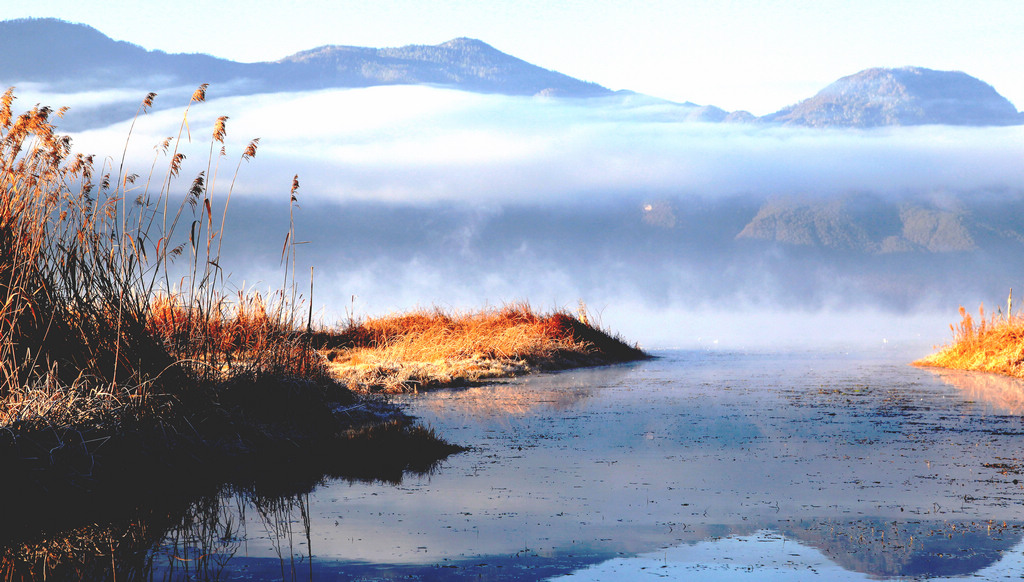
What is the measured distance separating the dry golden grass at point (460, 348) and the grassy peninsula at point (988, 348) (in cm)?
765

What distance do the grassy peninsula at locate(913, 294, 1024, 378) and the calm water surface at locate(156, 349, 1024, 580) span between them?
276 inches

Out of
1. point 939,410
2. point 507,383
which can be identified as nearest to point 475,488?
point 939,410

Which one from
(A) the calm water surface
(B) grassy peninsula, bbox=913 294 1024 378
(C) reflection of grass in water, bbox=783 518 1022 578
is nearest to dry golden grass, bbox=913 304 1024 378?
(B) grassy peninsula, bbox=913 294 1024 378

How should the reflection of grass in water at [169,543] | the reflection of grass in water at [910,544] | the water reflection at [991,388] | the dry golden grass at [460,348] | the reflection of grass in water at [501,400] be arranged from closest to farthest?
the reflection of grass in water at [910,544]
the reflection of grass in water at [169,543]
the reflection of grass in water at [501,400]
the water reflection at [991,388]
the dry golden grass at [460,348]

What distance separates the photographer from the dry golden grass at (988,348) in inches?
652

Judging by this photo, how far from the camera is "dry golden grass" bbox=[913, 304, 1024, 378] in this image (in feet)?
54.3

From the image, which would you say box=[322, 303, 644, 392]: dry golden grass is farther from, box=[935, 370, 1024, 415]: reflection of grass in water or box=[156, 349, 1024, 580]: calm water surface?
box=[935, 370, 1024, 415]: reflection of grass in water

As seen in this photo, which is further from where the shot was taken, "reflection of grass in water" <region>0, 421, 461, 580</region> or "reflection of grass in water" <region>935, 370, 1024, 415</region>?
"reflection of grass in water" <region>935, 370, 1024, 415</region>

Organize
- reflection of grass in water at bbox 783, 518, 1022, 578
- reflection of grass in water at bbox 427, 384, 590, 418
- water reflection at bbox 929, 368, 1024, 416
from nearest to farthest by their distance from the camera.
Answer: reflection of grass in water at bbox 783, 518, 1022, 578 < reflection of grass in water at bbox 427, 384, 590, 418 < water reflection at bbox 929, 368, 1024, 416

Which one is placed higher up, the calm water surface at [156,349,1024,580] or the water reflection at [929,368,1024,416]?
the calm water surface at [156,349,1024,580]

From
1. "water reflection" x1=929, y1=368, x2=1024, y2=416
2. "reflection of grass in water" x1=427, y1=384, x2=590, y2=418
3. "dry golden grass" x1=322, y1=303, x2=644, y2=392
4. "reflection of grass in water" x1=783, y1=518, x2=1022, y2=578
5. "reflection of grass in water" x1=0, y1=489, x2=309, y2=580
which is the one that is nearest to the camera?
"reflection of grass in water" x1=783, y1=518, x2=1022, y2=578

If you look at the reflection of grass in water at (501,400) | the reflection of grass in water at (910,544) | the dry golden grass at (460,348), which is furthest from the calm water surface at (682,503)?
the dry golden grass at (460,348)

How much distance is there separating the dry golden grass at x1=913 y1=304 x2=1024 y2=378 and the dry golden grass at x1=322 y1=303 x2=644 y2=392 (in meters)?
7.67

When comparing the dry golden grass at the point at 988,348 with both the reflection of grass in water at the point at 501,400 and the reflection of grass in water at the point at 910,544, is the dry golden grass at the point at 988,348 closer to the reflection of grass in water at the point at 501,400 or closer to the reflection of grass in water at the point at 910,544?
the reflection of grass in water at the point at 501,400
